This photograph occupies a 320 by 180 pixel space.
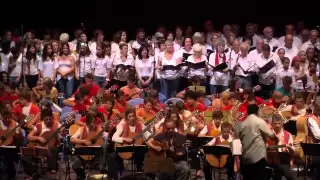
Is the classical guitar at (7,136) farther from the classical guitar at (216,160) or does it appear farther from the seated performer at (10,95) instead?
the classical guitar at (216,160)

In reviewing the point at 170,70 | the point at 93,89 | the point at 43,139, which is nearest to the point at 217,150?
the point at 43,139

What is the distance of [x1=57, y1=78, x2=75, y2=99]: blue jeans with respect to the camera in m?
18.5

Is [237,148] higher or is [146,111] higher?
[146,111]

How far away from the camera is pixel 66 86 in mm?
18578

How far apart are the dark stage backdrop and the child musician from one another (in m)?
6.94

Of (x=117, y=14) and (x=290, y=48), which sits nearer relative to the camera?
(x=290, y=48)

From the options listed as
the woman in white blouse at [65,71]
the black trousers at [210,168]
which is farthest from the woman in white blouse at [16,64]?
the black trousers at [210,168]

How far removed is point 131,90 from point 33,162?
12.2ft

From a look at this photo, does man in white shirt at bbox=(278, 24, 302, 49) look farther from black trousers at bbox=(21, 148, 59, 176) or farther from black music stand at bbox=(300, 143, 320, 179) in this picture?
black trousers at bbox=(21, 148, 59, 176)

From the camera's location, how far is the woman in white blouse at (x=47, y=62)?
18.7 m

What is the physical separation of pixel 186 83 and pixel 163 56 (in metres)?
0.78

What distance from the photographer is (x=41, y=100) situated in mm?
16969

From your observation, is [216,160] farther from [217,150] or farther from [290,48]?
[290,48]

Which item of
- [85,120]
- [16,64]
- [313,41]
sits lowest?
[85,120]
